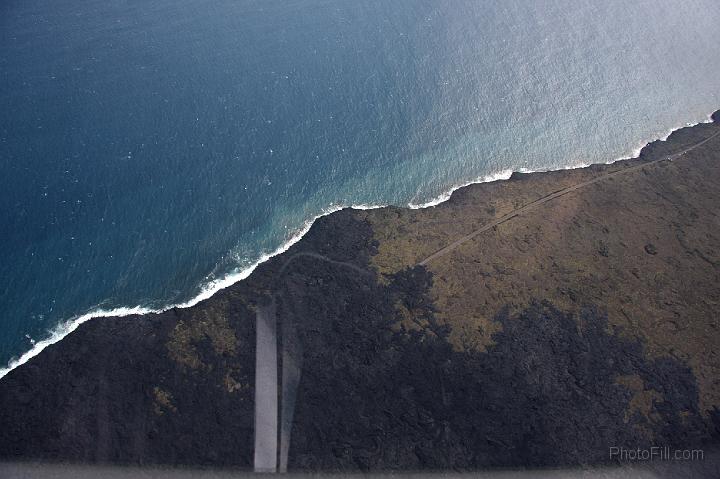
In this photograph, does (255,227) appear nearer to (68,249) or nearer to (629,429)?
(68,249)

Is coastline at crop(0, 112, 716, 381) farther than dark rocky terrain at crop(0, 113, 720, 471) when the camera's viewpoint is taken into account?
Yes

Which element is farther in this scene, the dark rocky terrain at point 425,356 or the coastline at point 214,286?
the coastline at point 214,286

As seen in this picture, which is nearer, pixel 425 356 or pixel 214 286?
pixel 425 356

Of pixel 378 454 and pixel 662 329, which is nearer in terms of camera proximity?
pixel 378 454

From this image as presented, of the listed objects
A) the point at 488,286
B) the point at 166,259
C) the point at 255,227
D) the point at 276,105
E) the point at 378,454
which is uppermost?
the point at 276,105

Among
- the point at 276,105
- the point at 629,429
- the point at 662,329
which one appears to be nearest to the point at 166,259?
the point at 276,105

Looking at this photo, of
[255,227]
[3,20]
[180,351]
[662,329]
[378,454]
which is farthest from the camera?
[3,20]

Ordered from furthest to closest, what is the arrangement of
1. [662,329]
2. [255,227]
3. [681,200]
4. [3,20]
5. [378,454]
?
[3,20]
[681,200]
[255,227]
[662,329]
[378,454]

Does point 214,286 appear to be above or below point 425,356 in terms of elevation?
above
